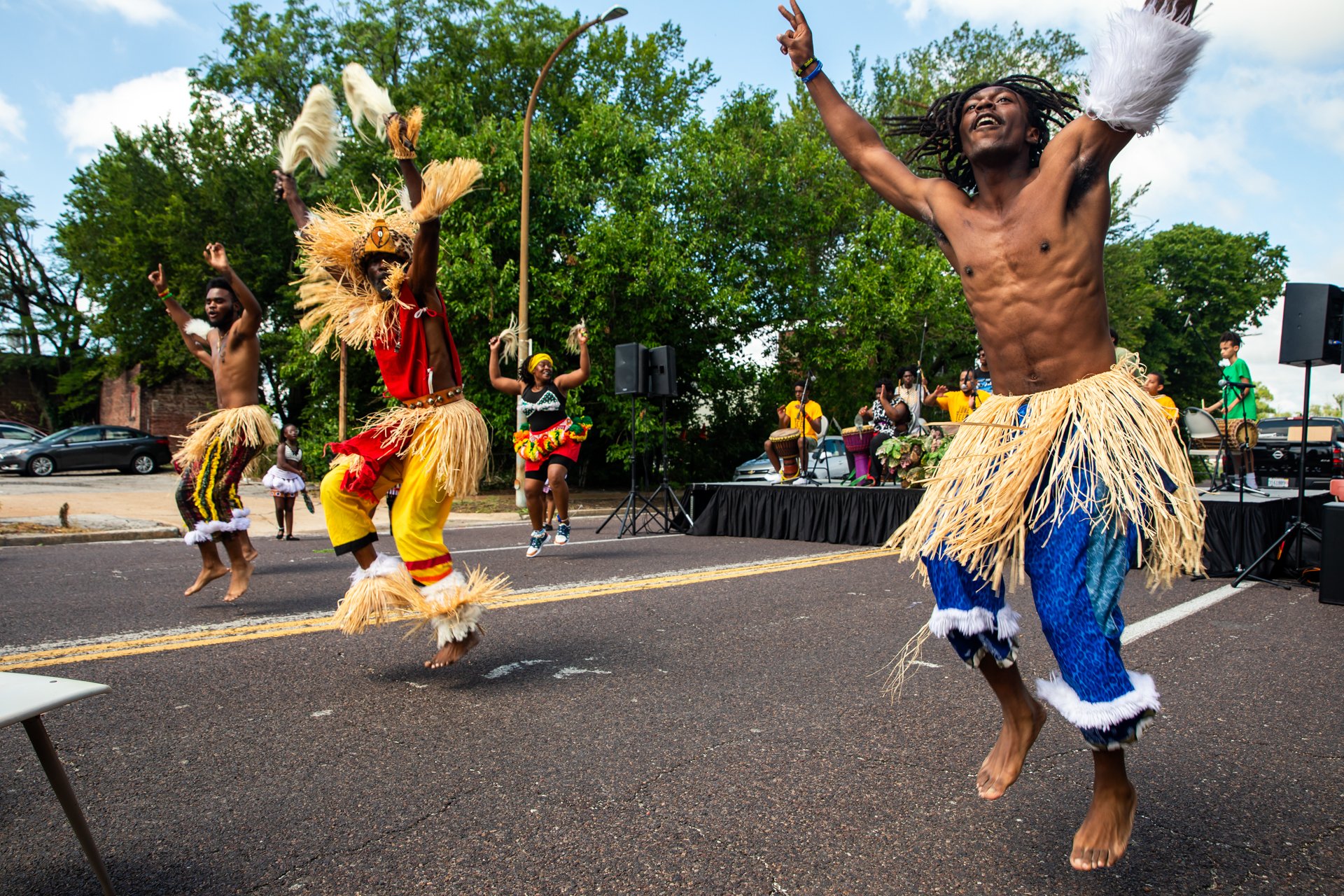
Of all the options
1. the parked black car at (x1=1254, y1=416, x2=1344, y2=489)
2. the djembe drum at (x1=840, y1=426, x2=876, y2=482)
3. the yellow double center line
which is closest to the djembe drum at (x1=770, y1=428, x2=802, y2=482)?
the djembe drum at (x1=840, y1=426, x2=876, y2=482)

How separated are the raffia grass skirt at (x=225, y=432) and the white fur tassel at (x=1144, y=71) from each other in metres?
5.18

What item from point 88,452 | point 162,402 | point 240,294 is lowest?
point 88,452

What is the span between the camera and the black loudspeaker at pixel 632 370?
11.0 metres

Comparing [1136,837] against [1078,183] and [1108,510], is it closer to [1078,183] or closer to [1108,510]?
[1108,510]

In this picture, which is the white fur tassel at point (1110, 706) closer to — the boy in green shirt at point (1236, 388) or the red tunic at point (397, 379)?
the red tunic at point (397, 379)

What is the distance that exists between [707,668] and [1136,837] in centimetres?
194

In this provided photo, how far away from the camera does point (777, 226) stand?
21.0 meters

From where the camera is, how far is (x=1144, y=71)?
2.23m

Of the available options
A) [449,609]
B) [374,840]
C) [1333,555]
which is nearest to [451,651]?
[449,609]

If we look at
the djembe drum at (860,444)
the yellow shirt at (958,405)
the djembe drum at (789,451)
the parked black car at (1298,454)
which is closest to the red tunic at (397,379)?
the yellow shirt at (958,405)

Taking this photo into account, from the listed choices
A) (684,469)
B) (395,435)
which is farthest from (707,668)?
(684,469)

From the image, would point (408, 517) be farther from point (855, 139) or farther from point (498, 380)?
point (498, 380)

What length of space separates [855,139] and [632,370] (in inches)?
325

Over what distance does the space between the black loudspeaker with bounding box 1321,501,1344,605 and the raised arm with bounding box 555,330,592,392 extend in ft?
18.6
